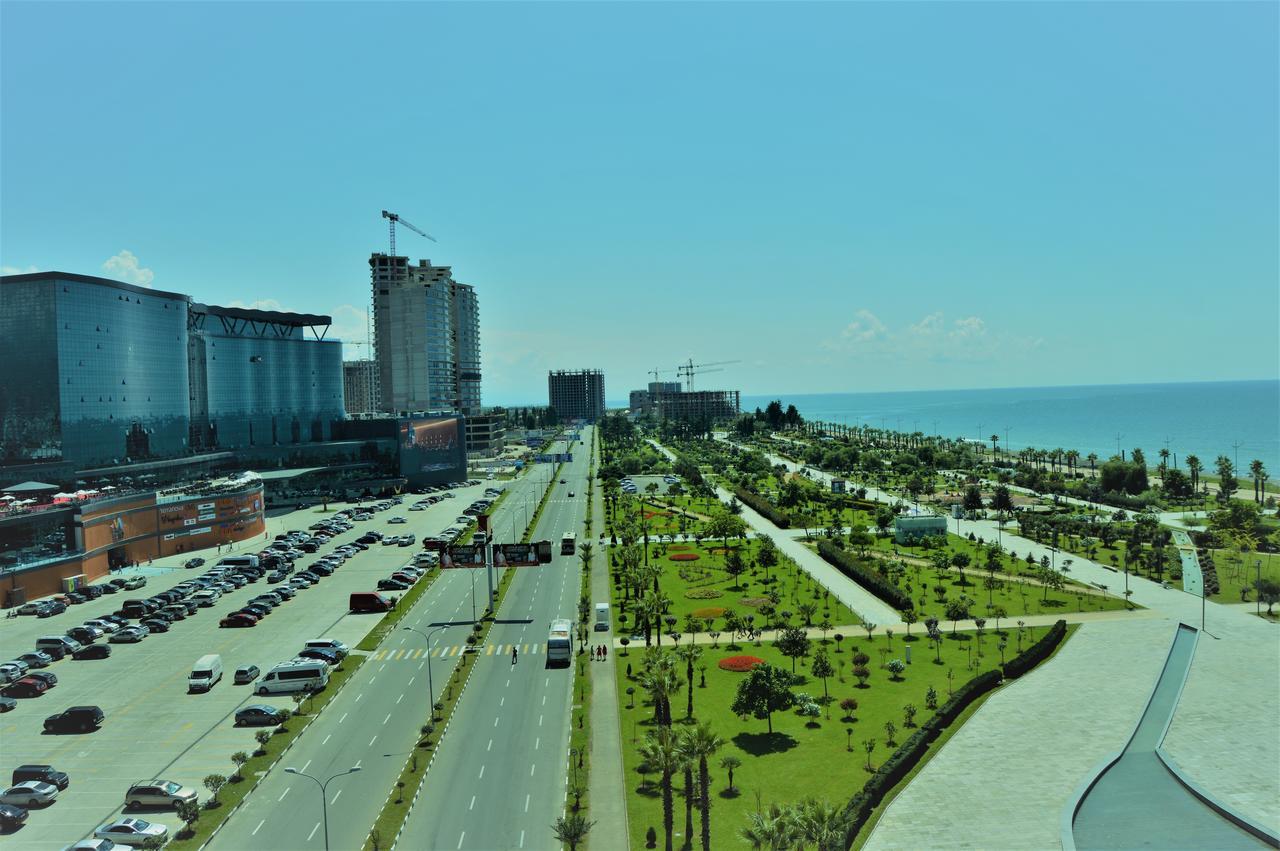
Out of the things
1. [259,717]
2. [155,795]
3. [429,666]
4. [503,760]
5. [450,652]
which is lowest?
[503,760]

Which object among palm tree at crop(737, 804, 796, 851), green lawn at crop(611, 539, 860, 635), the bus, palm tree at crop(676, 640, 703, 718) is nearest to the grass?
the bus

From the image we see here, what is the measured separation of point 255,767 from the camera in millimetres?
51438

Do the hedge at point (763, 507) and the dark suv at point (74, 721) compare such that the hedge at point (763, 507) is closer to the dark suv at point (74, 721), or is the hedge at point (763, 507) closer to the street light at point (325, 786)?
the street light at point (325, 786)

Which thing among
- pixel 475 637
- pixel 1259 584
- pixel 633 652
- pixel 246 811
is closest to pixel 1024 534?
pixel 1259 584

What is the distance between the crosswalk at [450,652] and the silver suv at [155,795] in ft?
88.7

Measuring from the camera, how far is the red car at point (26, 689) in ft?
218

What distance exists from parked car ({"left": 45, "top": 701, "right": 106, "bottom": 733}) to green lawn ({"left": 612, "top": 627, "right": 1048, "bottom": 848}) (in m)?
38.6

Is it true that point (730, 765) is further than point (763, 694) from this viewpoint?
No

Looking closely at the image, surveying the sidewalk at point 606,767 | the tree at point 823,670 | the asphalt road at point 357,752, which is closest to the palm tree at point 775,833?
the sidewalk at point 606,767

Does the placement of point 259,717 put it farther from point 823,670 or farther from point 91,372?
point 91,372

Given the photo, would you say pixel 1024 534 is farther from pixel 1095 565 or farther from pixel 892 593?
pixel 892 593

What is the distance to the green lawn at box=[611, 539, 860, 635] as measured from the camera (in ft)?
281

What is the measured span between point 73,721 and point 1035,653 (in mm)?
75848

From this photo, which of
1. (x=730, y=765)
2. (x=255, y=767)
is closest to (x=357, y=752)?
(x=255, y=767)
